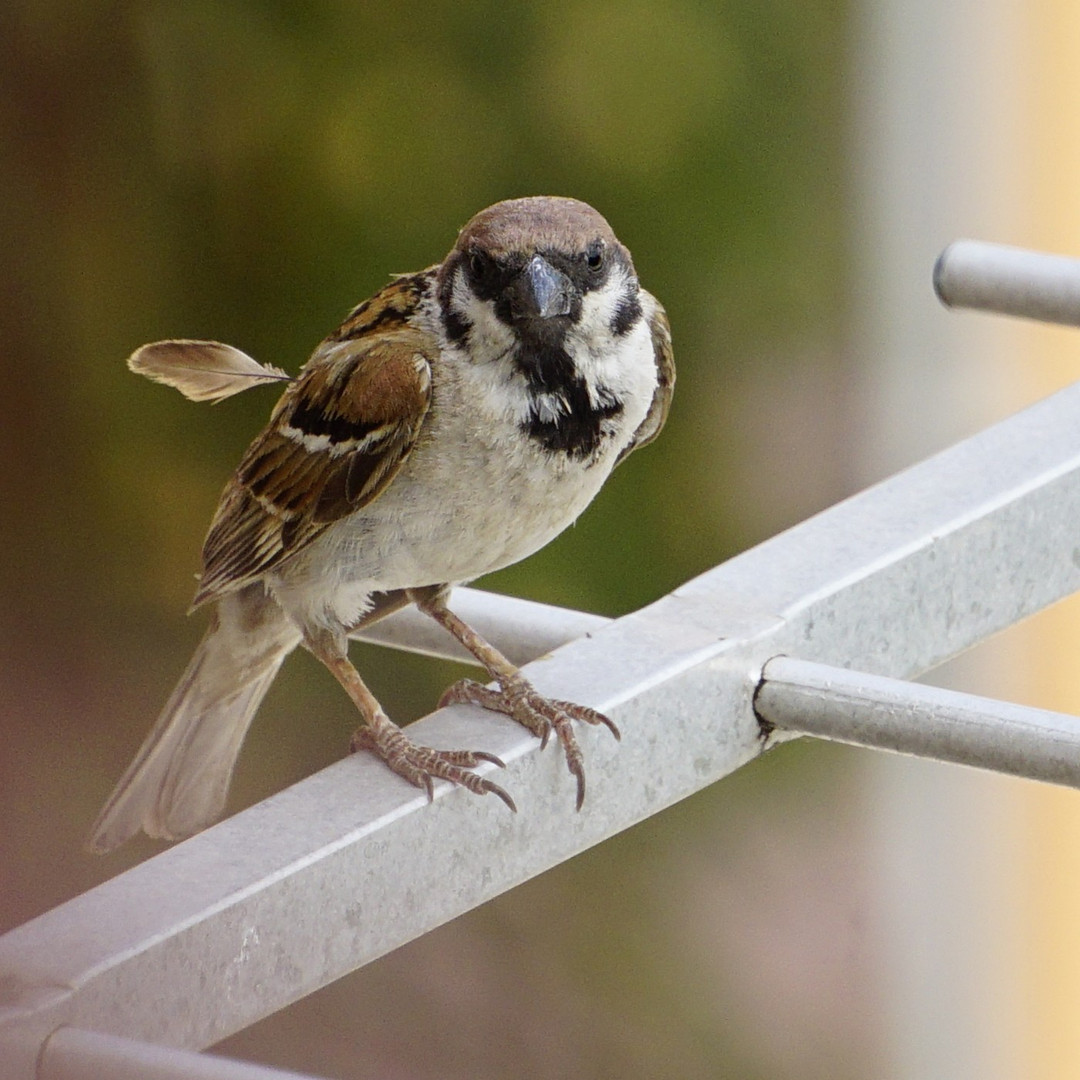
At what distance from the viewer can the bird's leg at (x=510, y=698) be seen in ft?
1.91

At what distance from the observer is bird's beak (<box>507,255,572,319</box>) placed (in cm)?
71

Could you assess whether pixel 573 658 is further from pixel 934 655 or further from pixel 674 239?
pixel 674 239

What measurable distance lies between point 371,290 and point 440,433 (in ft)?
3.02

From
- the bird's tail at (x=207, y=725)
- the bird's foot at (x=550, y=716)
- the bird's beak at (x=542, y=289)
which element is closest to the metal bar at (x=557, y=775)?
the bird's foot at (x=550, y=716)

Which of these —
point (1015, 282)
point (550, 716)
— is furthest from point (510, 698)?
point (1015, 282)

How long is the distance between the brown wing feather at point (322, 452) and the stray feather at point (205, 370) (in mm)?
30

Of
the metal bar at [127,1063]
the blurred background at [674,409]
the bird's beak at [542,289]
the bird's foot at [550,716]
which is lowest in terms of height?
the blurred background at [674,409]

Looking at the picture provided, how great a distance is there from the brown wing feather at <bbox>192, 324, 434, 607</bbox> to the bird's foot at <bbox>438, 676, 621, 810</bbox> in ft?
0.47

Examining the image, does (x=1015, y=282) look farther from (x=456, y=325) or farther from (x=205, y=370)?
(x=205, y=370)

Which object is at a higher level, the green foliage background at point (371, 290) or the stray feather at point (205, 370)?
the stray feather at point (205, 370)

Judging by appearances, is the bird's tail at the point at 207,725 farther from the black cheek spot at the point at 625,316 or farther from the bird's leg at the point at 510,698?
the black cheek spot at the point at 625,316

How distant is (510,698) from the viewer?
685mm

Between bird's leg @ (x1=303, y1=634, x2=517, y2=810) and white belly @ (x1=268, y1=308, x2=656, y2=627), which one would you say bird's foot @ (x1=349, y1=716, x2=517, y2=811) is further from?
white belly @ (x1=268, y1=308, x2=656, y2=627)

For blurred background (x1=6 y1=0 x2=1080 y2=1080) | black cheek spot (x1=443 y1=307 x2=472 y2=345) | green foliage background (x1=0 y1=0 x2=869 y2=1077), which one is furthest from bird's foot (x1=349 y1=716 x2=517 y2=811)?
blurred background (x1=6 y1=0 x2=1080 y2=1080)
